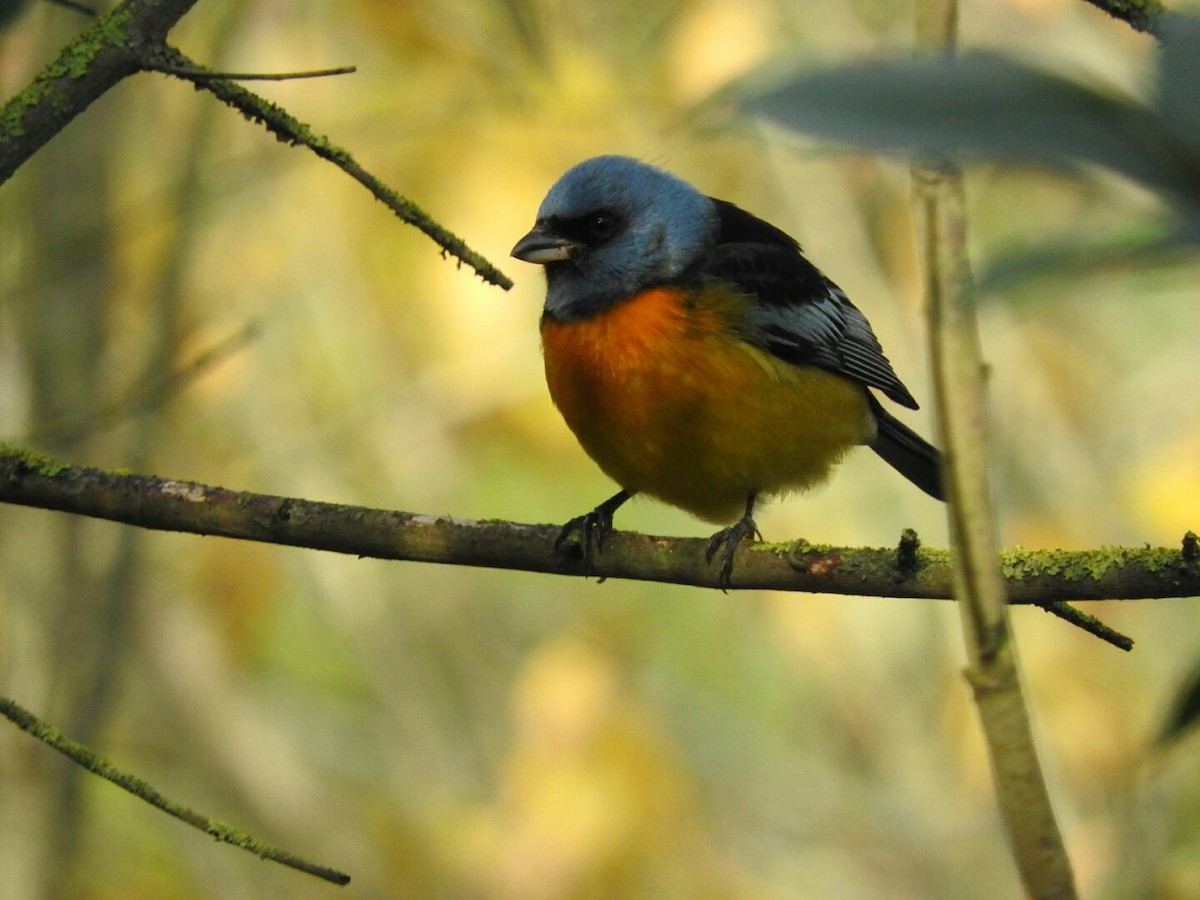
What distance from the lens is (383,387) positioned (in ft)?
23.5

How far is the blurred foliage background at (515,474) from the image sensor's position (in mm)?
6395

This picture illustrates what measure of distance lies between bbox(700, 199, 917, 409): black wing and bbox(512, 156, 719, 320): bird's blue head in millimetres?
135

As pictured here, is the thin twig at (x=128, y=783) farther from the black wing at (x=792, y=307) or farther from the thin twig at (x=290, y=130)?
the black wing at (x=792, y=307)

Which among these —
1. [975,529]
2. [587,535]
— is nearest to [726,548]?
[587,535]

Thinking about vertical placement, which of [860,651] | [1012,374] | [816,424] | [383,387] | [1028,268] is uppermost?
[1012,374]

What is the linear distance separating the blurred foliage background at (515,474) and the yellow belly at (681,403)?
1730 millimetres

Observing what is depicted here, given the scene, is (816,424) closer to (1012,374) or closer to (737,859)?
(1012,374)

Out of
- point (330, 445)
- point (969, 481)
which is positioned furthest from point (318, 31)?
point (969, 481)

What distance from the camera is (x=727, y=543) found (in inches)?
138

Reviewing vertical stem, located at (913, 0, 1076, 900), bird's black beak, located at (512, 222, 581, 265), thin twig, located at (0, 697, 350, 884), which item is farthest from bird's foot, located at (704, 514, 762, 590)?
vertical stem, located at (913, 0, 1076, 900)

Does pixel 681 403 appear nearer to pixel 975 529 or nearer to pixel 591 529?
pixel 591 529

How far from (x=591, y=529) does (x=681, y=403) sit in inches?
27.6

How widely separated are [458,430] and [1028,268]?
676 cm

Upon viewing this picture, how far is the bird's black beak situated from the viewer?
4.72 metres
